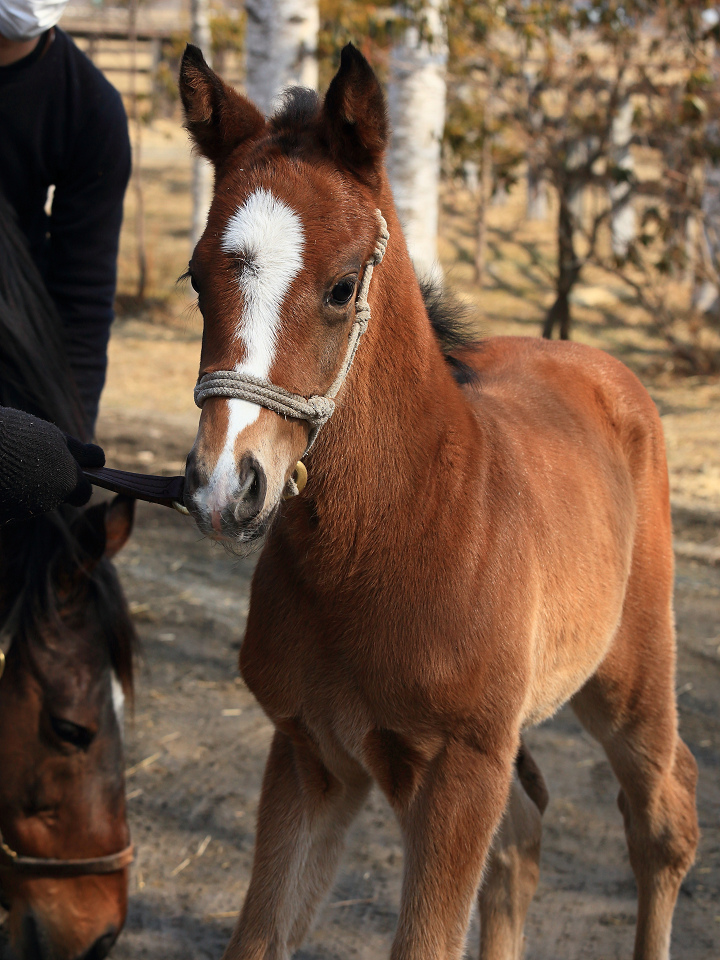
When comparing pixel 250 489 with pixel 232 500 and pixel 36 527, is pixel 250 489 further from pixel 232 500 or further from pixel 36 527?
pixel 36 527

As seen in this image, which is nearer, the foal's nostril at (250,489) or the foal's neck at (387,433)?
the foal's nostril at (250,489)

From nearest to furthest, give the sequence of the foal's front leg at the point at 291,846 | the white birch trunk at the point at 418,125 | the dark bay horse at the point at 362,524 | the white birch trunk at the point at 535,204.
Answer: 1. the dark bay horse at the point at 362,524
2. the foal's front leg at the point at 291,846
3. the white birch trunk at the point at 418,125
4. the white birch trunk at the point at 535,204

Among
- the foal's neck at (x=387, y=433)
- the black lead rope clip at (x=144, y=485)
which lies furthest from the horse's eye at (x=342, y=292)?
the black lead rope clip at (x=144, y=485)

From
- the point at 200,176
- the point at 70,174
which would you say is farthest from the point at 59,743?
the point at 200,176

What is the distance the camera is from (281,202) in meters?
1.65

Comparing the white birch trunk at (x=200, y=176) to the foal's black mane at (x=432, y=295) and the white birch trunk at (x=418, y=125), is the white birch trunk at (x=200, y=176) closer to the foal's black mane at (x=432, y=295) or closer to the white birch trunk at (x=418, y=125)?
the white birch trunk at (x=418, y=125)

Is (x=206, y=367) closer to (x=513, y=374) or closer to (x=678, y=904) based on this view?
(x=513, y=374)

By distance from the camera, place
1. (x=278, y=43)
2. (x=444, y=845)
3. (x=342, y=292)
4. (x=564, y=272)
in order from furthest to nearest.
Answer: (x=564, y=272) < (x=278, y=43) < (x=444, y=845) < (x=342, y=292)

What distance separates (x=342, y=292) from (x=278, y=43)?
23.9ft

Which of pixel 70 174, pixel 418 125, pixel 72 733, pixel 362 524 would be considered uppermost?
pixel 418 125

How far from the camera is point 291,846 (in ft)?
6.97

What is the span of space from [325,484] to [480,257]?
1358 cm

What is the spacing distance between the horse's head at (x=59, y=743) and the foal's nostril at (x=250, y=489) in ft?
3.14

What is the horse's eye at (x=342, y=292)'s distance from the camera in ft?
5.51
